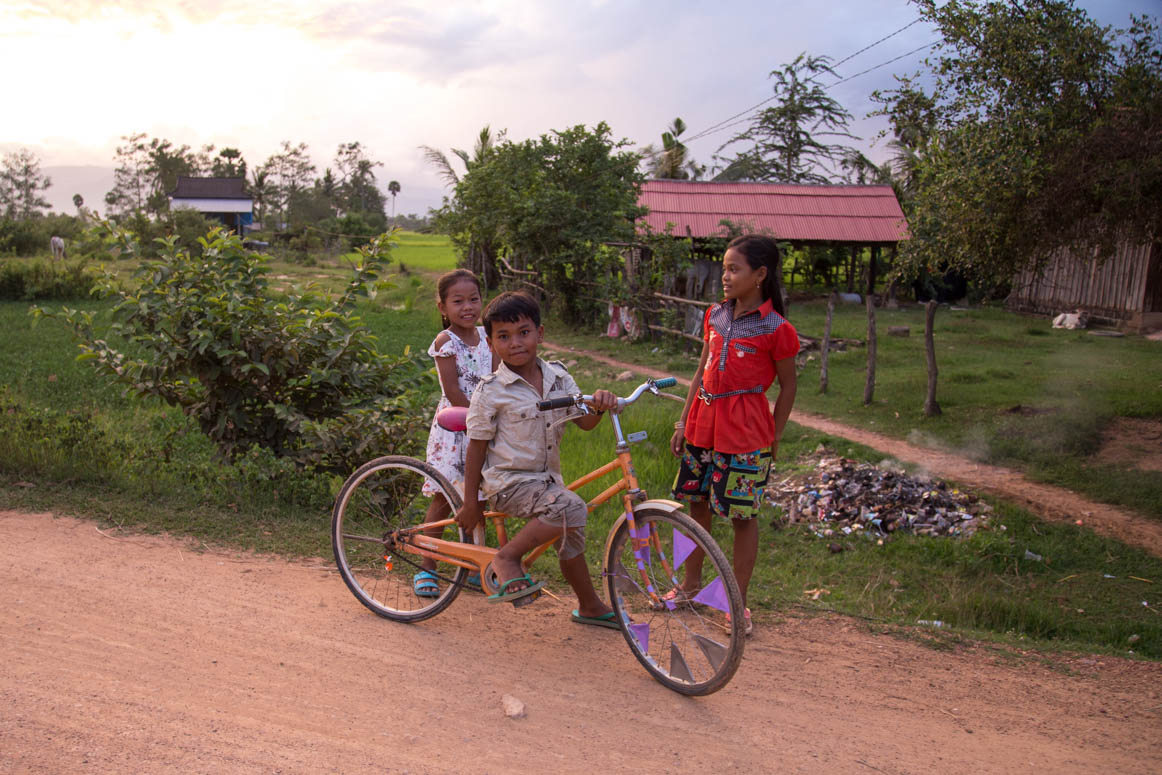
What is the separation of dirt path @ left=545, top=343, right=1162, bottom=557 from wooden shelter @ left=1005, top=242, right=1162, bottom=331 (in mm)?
8851

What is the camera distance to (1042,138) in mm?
8898

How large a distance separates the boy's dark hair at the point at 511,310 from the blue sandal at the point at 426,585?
1236 mm

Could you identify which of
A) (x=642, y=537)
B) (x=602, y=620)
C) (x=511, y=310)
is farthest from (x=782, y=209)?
(x=642, y=537)

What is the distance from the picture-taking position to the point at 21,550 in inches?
184

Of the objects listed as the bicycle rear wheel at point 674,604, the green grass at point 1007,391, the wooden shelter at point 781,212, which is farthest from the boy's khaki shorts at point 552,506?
the wooden shelter at point 781,212

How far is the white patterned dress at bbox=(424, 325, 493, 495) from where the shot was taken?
410cm

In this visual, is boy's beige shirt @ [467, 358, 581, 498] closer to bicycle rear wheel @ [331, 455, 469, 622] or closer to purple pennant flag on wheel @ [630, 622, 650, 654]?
bicycle rear wheel @ [331, 455, 469, 622]

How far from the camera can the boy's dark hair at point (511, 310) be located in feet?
11.5

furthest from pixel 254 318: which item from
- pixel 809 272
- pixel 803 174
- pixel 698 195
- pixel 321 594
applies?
pixel 803 174

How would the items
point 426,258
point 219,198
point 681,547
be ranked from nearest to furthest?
1. point 681,547
2. point 426,258
3. point 219,198

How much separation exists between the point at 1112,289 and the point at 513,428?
66.6 feet

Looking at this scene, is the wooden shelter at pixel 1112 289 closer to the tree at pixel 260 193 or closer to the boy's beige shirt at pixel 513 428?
the boy's beige shirt at pixel 513 428

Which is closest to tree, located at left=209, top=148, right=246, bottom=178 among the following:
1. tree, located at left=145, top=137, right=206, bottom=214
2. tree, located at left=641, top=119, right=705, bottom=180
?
tree, located at left=145, top=137, right=206, bottom=214

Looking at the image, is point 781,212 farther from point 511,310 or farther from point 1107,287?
point 511,310
